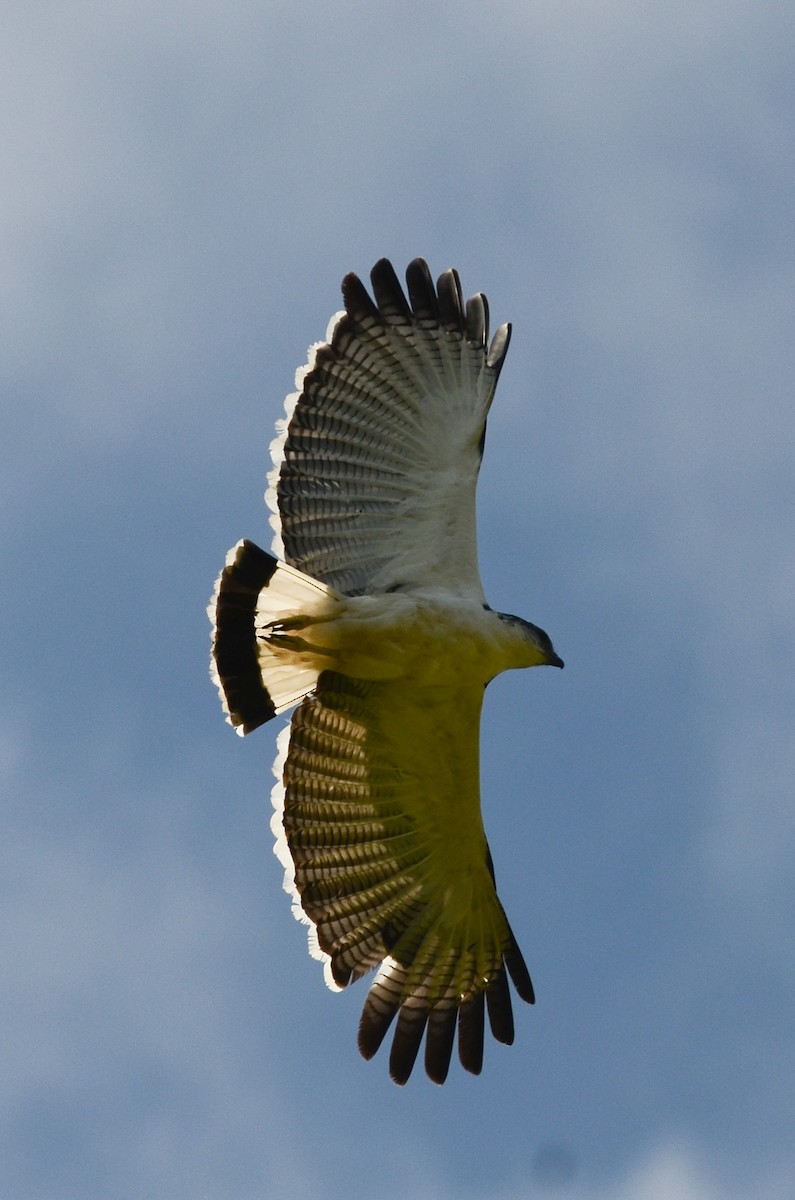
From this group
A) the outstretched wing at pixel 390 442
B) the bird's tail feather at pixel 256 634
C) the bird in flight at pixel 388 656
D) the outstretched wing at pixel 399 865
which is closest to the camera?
the bird's tail feather at pixel 256 634

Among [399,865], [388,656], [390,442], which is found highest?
[390,442]

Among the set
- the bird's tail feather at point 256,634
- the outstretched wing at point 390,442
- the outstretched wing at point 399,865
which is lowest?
the outstretched wing at point 399,865

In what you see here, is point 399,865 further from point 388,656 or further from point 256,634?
point 256,634

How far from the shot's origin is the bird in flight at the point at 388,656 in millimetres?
11266

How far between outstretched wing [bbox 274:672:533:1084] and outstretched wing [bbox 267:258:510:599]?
2.86 feet

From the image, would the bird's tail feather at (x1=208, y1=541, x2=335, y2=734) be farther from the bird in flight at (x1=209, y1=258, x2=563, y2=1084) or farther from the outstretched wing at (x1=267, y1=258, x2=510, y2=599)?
the outstretched wing at (x1=267, y1=258, x2=510, y2=599)

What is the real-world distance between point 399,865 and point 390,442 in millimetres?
2941

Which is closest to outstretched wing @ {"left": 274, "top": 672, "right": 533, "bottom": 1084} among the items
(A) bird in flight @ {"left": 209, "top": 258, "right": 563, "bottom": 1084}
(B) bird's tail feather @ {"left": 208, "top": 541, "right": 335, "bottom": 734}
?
(A) bird in flight @ {"left": 209, "top": 258, "right": 563, "bottom": 1084}

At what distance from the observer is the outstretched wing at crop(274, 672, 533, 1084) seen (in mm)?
11805

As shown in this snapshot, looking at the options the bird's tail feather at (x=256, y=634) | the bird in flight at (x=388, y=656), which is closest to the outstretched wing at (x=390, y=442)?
the bird in flight at (x=388, y=656)

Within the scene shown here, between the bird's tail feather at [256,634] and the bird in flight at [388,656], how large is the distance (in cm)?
1

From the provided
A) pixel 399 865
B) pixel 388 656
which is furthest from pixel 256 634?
pixel 399 865

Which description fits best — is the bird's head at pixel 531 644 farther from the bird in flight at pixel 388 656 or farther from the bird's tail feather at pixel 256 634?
the bird's tail feather at pixel 256 634

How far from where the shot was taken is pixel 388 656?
11289 millimetres
